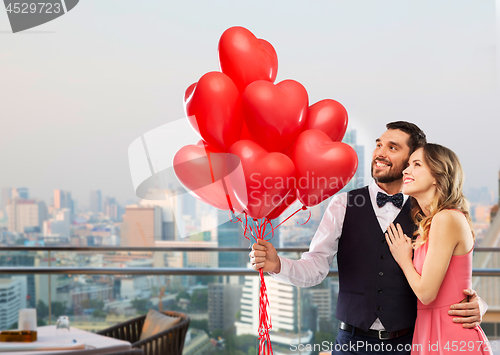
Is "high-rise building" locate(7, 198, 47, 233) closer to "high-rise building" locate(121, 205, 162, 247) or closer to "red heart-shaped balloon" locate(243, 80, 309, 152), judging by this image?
"high-rise building" locate(121, 205, 162, 247)

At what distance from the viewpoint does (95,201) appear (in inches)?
153

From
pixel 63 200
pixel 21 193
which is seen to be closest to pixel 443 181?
pixel 63 200

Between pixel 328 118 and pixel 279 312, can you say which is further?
pixel 279 312

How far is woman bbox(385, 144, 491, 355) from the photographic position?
1489 millimetres

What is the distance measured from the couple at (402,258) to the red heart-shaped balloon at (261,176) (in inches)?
8.6

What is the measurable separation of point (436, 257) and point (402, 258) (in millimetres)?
120

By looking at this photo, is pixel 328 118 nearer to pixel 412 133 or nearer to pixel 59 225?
pixel 412 133

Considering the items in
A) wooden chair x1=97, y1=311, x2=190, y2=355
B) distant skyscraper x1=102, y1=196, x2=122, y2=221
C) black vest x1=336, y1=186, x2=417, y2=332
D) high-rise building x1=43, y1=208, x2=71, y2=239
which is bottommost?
wooden chair x1=97, y1=311, x2=190, y2=355

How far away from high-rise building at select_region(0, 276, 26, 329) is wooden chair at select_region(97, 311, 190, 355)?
765 mm

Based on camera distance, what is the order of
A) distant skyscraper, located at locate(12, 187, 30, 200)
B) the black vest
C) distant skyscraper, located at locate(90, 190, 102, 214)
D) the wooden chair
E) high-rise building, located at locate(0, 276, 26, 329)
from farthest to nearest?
1. distant skyscraper, located at locate(12, 187, 30, 200)
2. distant skyscraper, located at locate(90, 190, 102, 214)
3. high-rise building, located at locate(0, 276, 26, 329)
4. the wooden chair
5. the black vest

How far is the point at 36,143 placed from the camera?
430 cm

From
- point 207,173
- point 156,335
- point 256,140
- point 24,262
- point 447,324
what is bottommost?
point 156,335

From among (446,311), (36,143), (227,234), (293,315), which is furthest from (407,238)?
(36,143)

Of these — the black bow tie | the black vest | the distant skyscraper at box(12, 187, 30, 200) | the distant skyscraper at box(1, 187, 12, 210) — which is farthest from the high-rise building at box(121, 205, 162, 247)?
the black bow tie
